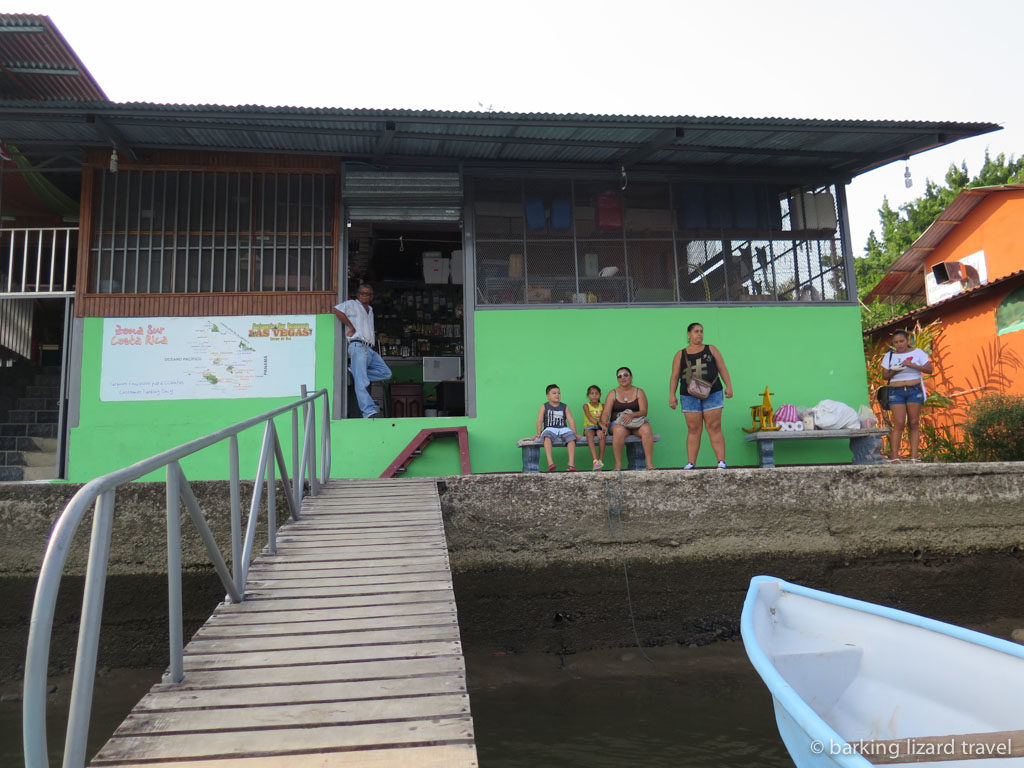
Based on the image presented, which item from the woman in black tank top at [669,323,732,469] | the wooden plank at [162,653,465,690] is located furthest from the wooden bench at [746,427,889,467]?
the wooden plank at [162,653,465,690]

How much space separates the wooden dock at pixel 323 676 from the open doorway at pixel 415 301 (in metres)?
5.61

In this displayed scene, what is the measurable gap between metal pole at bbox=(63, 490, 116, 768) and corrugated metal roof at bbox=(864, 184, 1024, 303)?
15.7 metres

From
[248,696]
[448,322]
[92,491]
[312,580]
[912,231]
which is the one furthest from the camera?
[912,231]

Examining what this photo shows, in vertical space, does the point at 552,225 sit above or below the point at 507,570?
above

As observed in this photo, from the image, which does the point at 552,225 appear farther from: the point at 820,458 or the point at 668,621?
the point at 668,621

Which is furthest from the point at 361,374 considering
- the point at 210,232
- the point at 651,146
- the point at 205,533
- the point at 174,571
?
the point at 174,571

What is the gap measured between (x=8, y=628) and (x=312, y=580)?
3.07m

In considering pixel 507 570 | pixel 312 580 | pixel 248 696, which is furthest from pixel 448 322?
pixel 248 696

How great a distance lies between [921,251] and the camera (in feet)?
55.1

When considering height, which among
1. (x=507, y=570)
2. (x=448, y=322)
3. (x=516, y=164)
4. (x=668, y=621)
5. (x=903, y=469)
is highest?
(x=516, y=164)

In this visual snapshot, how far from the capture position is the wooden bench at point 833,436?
7312 mm

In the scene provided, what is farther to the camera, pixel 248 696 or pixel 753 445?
pixel 753 445

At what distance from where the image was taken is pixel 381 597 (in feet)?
10.7

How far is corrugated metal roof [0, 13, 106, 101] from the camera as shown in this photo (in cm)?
690
